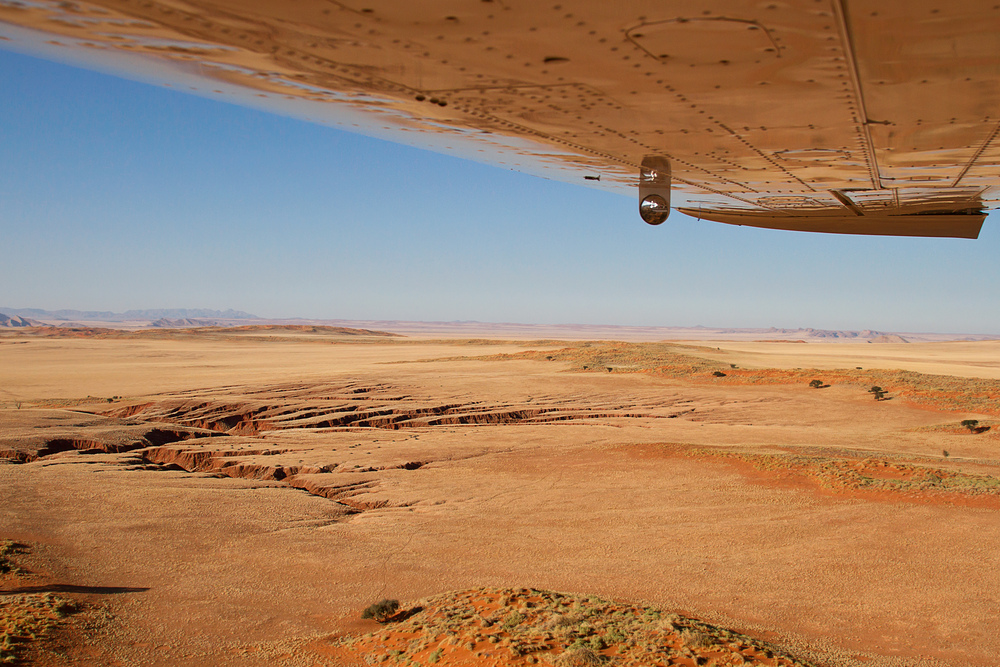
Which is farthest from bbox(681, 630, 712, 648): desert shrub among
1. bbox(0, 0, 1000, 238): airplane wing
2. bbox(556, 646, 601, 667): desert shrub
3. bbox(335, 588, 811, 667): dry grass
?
bbox(0, 0, 1000, 238): airplane wing

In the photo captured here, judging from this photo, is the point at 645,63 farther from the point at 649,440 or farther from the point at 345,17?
the point at 649,440

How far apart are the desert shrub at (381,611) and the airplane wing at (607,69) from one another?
535cm

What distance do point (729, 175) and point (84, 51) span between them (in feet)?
14.4

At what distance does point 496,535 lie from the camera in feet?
34.3

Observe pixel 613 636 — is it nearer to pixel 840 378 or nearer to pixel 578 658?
pixel 578 658

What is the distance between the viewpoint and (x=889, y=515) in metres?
11.6

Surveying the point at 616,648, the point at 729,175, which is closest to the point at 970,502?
the point at 616,648

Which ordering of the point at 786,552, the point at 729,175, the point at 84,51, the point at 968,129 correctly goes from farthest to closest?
the point at 786,552 → the point at 729,175 → the point at 968,129 → the point at 84,51

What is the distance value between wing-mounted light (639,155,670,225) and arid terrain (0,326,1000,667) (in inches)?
162

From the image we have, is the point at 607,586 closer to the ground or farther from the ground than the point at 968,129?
closer to the ground

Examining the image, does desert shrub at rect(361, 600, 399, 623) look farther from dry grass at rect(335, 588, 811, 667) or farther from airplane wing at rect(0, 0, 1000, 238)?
airplane wing at rect(0, 0, 1000, 238)

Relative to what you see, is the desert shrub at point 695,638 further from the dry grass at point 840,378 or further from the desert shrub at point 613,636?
the dry grass at point 840,378

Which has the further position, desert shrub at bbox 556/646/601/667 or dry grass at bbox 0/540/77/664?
desert shrub at bbox 556/646/601/667

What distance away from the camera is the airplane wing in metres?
2.20
